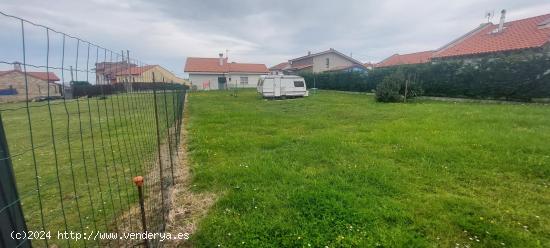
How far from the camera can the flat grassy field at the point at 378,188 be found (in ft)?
7.70

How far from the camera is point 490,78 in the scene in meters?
12.4

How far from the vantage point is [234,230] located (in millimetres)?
2467

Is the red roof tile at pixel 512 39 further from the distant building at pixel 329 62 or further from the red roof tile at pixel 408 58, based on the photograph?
the distant building at pixel 329 62

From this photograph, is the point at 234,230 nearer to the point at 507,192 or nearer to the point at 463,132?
the point at 507,192

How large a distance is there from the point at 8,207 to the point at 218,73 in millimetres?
38462

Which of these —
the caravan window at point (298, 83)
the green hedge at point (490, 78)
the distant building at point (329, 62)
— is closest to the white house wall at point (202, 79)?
the distant building at point (329, 62)

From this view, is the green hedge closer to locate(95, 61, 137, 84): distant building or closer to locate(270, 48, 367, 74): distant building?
locate(95, 61, 137, 84): distant building

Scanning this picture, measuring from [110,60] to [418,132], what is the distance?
611 centimetres

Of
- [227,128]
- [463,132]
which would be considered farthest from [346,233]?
[227,128]

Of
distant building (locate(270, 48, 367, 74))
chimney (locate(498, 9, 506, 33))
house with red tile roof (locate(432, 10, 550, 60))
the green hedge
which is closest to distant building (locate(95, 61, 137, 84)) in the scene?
the green hedge

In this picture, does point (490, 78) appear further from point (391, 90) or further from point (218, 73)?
point (218, 73)

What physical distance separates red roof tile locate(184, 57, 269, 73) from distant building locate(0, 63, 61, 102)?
3767 centimetres

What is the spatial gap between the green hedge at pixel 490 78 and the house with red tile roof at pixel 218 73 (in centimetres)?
2482

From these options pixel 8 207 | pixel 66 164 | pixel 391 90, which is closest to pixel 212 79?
pixel 391 90
